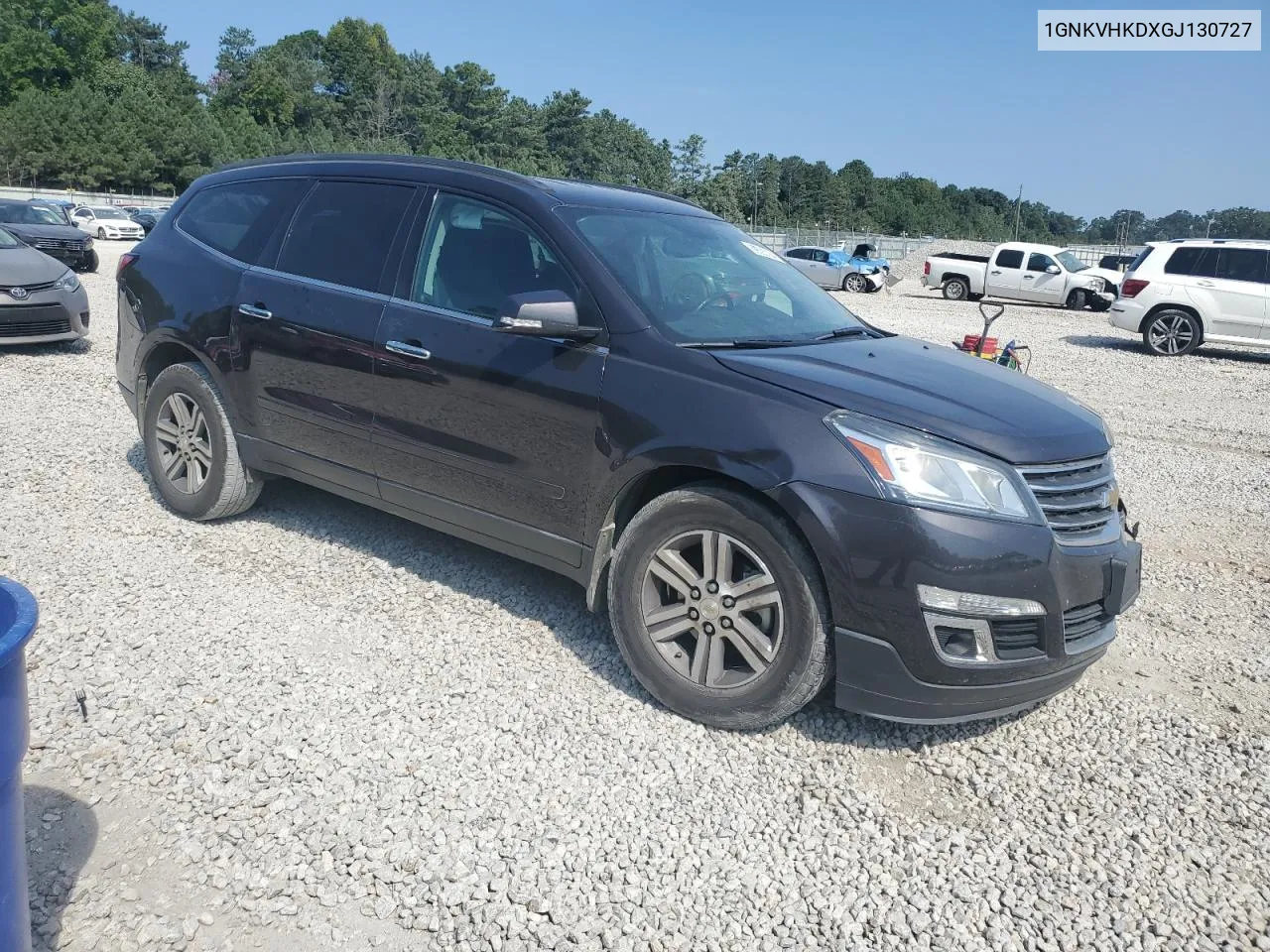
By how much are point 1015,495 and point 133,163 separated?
81.1 metres

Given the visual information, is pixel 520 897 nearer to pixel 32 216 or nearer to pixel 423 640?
pixel 423 640

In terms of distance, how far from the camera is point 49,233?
20.3 meters

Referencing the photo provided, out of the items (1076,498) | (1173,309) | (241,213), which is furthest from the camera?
(1173,309)

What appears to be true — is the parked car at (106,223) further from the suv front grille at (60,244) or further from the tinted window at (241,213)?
the tinted window at (241,213)

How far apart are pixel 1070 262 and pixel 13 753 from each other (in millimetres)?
28210

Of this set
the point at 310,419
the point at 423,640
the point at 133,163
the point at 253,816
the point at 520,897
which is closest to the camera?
the point at 520,897

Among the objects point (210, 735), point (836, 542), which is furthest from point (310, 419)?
point (836, 542)

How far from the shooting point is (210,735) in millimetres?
3379

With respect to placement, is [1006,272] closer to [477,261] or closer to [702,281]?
[702,281]

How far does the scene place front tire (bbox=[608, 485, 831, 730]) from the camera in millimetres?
3283

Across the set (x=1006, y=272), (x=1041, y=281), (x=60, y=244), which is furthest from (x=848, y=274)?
(x=60, y=244)

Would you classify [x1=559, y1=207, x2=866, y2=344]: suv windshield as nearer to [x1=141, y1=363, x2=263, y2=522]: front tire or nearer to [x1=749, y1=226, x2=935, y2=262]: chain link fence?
[x1=141, y1=363, x2=263, y2=522]: front tire

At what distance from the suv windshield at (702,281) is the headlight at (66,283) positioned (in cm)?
856

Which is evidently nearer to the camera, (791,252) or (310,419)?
(310,419)
